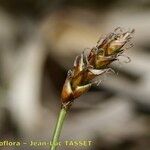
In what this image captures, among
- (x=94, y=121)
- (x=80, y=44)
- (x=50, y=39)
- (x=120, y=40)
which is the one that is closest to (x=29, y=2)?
(x=50, y=39)

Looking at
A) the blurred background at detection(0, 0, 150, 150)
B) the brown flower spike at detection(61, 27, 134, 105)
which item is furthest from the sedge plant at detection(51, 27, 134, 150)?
the blurred background at detection(0, 0, 150, 150)

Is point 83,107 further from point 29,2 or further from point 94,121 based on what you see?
point 29,2

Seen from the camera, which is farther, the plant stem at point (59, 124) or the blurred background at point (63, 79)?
the blurred background at point (63, 79)

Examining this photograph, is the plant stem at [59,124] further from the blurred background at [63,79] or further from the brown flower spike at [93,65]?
the blurred background at [63,79]

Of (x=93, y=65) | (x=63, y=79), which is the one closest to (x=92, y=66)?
(x=93, y=65)

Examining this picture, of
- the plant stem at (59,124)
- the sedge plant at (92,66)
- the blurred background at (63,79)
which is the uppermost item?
the sedge plant at (92,66)

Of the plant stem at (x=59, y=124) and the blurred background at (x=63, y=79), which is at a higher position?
the plant stem at (x=59, y=124)

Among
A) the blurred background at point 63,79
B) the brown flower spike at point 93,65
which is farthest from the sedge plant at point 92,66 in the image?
the blurred background at point 63,79
